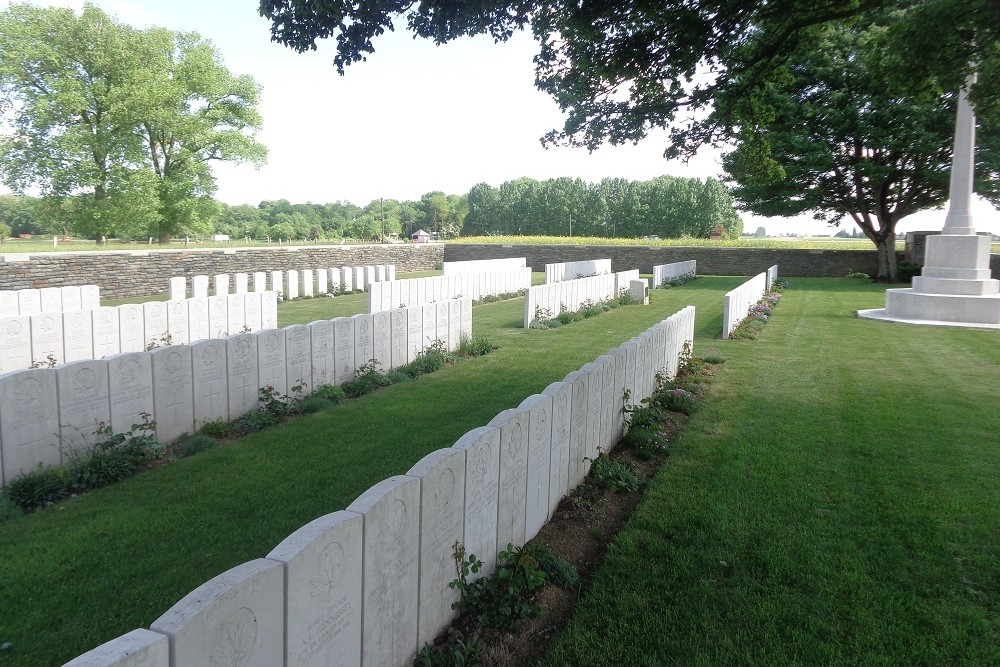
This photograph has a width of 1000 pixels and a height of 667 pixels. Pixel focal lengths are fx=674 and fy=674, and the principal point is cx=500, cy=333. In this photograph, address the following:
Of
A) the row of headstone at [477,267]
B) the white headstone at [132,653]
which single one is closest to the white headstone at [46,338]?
the white headstone at [132,653]

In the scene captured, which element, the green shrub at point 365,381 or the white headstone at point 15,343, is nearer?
the white headstone at point 15,343

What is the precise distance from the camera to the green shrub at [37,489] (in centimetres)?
466

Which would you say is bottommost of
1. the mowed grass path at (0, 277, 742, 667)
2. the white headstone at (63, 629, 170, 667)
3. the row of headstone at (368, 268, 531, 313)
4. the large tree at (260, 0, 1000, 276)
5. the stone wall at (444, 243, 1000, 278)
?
the mowed grass path at (0, 277, 742, 667)

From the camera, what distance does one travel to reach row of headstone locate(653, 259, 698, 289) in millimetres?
25531

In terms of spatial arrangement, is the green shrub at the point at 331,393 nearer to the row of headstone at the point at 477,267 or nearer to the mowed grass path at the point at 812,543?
the mowed grass path at the point at 812,543

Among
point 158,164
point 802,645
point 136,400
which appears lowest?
point 802,645

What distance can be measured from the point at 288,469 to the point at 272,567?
11.4ft

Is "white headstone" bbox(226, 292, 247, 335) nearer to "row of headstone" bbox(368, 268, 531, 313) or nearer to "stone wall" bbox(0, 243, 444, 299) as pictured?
"row of headstone" bbox(368, 268, 531, 313)

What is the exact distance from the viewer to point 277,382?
7.29 m

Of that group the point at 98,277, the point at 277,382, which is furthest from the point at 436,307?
the point at 98,277

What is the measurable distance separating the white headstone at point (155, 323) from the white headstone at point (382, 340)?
2791 millimetres

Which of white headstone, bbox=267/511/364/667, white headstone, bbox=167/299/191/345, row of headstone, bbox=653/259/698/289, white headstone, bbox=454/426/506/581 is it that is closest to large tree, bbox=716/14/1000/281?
row of headstone, bbox=653/259/698/289

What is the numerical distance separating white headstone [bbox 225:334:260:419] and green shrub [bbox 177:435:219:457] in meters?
0.68

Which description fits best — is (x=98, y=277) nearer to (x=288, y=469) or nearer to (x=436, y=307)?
(x=436, y=307)
